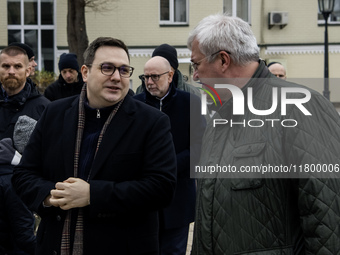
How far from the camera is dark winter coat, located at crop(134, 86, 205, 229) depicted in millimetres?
5227

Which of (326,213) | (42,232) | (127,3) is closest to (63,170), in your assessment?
(42,232)

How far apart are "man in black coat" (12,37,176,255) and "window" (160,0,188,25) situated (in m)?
22.2

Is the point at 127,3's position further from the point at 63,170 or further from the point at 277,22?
the point at 63,170

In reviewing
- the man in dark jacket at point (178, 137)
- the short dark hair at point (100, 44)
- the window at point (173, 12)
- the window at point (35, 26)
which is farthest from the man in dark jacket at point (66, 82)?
the window at point (173, 12)

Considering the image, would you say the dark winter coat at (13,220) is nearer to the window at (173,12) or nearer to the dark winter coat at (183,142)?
the dark winter coat at (183,142)

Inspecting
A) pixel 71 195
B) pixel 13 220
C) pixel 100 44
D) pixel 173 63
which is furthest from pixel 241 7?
pixel 71 195

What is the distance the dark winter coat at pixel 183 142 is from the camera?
206 inches

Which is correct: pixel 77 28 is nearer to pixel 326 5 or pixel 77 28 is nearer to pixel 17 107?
pixel 326 5

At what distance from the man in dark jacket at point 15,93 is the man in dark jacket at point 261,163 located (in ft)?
8.93

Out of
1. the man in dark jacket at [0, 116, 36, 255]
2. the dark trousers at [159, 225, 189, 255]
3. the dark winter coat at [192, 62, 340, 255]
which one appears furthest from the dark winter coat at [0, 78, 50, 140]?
the dark winter coat at [192, 62, 340, 255]

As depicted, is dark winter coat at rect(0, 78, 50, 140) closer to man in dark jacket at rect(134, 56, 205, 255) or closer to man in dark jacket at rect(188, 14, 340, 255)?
man in dark jacket at rect(134, 56, 205, 255)

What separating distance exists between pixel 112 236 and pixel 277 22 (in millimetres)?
23147

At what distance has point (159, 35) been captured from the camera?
995 inches

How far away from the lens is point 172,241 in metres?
5.26
